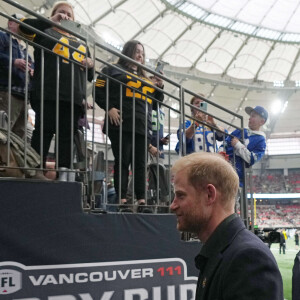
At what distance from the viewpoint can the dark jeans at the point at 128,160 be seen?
156 inches

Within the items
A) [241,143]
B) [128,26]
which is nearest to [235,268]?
[241,143]

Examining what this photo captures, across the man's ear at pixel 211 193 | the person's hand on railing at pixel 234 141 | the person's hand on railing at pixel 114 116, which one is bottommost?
the man's ear at pixel 211 193

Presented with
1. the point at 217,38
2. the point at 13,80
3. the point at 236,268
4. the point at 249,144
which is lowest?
the point at 236,268

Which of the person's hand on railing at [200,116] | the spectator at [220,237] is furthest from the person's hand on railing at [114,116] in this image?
the spectator at [220,237]

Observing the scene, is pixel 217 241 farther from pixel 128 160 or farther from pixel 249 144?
pixel 249 144

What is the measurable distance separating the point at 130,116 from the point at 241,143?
1.65 metres

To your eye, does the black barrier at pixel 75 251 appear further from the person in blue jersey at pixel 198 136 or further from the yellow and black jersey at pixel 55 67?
the person in blue jersey at pixel 198 136

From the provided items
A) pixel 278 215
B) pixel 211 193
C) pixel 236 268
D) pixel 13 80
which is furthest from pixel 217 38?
pixel 236 268

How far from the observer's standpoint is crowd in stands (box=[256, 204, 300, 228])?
4350 cm

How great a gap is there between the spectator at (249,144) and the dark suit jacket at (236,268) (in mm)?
3258

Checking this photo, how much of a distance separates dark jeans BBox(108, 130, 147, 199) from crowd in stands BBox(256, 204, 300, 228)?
41.1m

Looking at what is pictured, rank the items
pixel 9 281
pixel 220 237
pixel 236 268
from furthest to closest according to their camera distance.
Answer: pixel 9 281 < pixel 220 237 < pixel 236 268

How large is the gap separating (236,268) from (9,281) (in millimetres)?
1899

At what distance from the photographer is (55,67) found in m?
3.52
